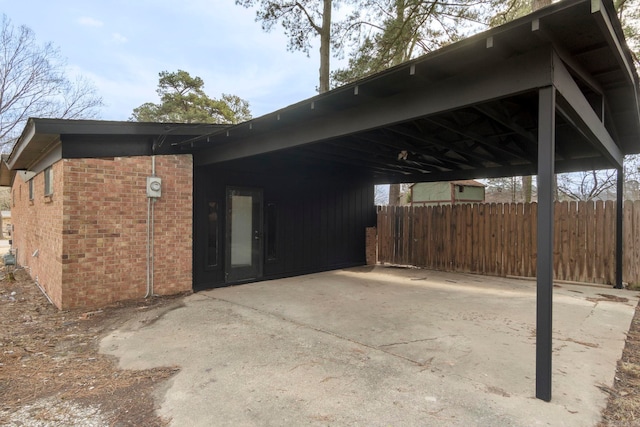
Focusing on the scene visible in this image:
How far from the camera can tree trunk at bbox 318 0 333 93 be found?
1024 cm

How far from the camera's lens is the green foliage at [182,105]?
17734 millimetres

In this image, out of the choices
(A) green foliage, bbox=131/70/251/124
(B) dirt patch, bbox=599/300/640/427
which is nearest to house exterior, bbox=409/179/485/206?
(A) green foliage, bbox=131/70/251/124

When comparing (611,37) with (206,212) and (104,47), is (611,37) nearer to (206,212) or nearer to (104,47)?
(206,212)

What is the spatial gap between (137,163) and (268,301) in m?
2.93

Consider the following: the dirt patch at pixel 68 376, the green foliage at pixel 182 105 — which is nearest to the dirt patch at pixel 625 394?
the dirt patch at pixel 68 376

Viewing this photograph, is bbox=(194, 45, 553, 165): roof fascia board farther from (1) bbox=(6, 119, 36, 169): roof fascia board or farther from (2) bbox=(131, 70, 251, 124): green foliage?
(2) bbox=(131, 70, 251, 124): green foliage

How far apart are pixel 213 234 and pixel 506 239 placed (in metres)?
6.42

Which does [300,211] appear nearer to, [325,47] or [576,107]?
[576,107]

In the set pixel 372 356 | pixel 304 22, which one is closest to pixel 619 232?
pixel 372 356

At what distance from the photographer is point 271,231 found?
696 cm

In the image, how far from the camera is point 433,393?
242cm

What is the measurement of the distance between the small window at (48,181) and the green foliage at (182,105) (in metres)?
12.5

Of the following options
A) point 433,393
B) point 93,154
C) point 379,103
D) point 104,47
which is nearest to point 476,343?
point 433,393

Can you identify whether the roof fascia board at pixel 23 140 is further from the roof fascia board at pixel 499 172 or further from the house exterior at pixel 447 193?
the house exterior at pixel 447 193
